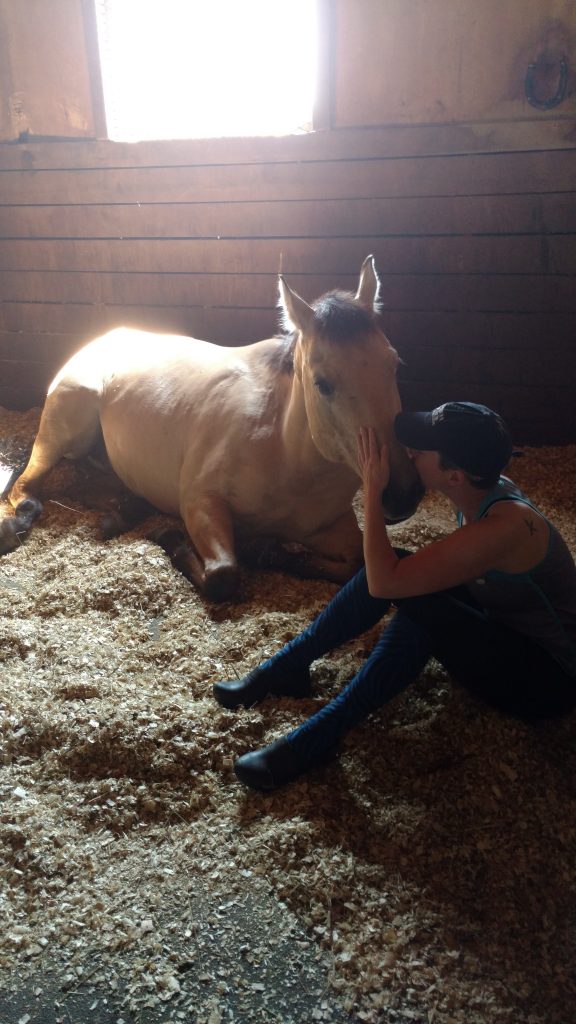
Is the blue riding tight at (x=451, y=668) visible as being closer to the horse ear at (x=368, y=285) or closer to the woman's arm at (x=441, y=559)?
the woman's arm at (x=441, y=559)

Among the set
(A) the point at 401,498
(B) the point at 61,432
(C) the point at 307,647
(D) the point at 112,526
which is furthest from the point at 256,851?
(B) the point at 61,432

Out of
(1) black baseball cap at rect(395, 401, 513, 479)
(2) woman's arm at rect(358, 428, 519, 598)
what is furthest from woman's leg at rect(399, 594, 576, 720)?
(1) black baseball cap at rect(395, 401, 513, 479)

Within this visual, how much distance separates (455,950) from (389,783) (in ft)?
1.47

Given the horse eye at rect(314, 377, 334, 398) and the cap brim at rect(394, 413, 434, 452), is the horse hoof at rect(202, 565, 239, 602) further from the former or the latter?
the cap brim at rect(394, 413, 434, 452)

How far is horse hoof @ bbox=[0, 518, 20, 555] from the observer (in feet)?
10.4

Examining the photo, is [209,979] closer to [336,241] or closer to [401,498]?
[401,498]

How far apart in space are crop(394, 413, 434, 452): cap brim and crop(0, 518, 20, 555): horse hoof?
212 cm

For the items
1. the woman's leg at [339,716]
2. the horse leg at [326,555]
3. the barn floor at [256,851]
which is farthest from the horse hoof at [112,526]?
the woman's leg at [339,716]

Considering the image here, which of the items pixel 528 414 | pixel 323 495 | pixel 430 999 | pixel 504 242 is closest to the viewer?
pixel 430 999

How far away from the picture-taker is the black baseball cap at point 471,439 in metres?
1.68

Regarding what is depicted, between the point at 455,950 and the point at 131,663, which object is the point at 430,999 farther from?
the point at 131,663

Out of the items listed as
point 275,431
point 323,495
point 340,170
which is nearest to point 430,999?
point 323,495

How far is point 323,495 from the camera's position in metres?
2.84

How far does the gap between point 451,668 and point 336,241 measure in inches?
125
